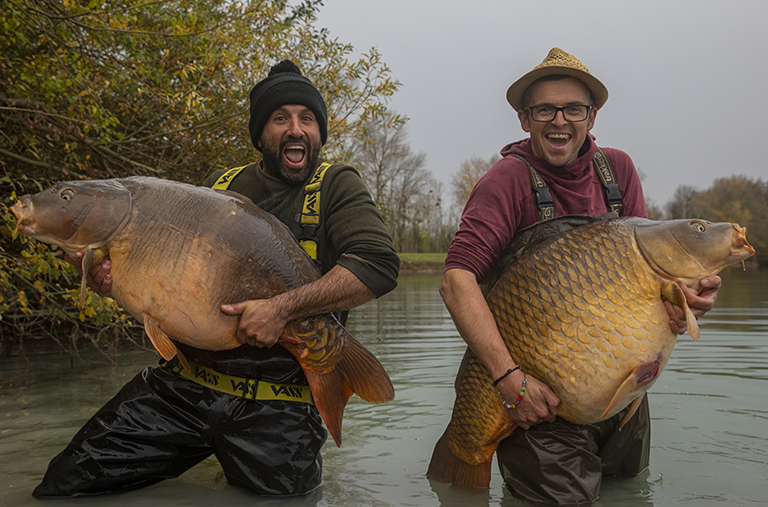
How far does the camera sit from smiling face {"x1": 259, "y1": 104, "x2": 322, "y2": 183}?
10.0ft

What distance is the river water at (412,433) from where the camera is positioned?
2.74 meters

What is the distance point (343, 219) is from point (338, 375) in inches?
29.3

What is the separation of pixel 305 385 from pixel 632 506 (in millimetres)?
1574

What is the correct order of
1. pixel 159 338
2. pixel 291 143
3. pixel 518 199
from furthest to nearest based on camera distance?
pixel 291 143 → pixel 518 199 → pixel 159 338

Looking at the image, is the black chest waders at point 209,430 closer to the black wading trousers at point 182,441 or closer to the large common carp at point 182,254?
the black wading trousers at point 182,441

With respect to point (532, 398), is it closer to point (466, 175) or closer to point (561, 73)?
point (561, 73)

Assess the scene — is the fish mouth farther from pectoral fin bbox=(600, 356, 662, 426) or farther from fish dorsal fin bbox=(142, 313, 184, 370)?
pectoral fin bbox=(600, 356, 662, 426)

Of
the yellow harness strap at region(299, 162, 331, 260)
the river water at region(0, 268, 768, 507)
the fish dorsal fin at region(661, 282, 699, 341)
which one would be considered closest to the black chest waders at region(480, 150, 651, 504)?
the river water at region(0, 268, 768, 507)

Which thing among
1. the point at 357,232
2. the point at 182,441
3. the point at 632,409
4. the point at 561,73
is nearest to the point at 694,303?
the point at 632,409

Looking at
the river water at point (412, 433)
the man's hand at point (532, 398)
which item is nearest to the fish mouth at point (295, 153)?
the man's hand at point (532, 398)

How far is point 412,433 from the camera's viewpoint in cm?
385

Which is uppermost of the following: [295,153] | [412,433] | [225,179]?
[295,153]

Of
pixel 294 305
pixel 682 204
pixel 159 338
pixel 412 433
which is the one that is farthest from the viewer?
pixel 682 204

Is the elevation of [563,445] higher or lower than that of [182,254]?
lower
